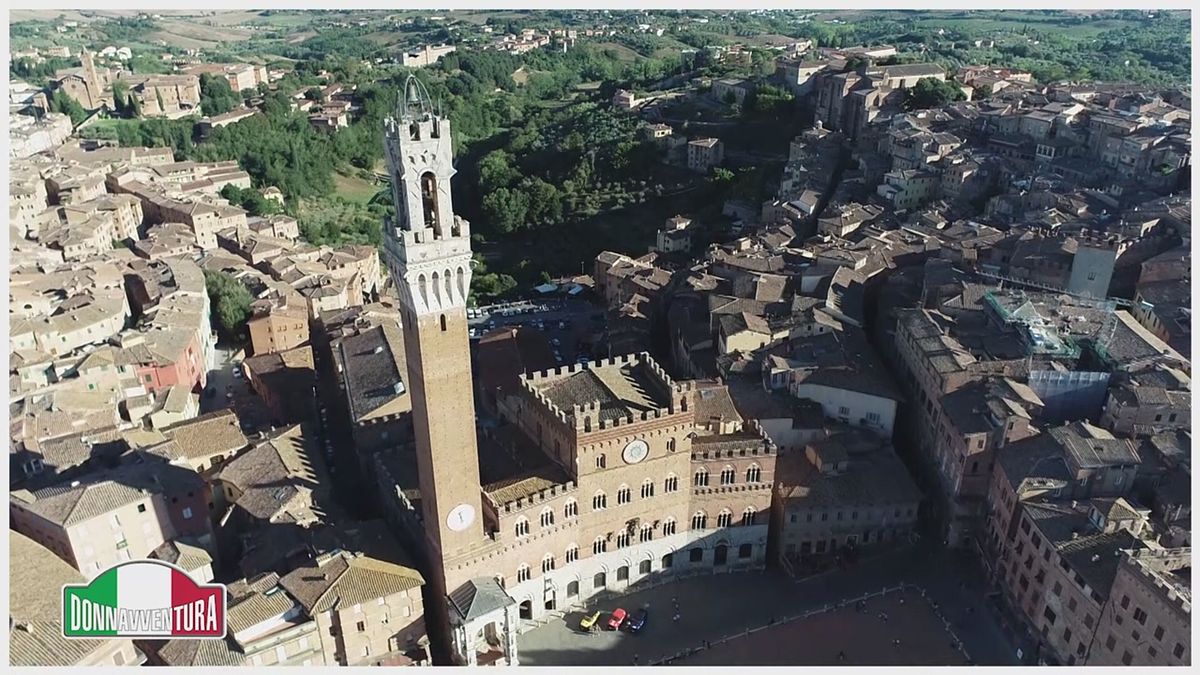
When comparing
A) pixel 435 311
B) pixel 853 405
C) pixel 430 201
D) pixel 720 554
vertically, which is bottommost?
pixel 720 554

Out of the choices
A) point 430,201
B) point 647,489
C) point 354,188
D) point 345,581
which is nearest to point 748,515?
point 647,489

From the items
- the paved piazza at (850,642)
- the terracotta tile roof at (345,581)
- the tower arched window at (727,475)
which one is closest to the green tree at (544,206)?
the tower arched window at (727,475)

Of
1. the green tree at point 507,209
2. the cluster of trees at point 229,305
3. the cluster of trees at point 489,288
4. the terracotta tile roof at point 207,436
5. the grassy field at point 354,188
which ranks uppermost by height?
the terracotta tile roof at point 207,436

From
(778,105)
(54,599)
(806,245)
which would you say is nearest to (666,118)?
(778,105)

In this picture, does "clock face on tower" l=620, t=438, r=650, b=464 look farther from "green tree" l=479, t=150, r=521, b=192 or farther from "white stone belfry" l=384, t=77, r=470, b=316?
"green tree" l=479, t=150, r=521, b=192

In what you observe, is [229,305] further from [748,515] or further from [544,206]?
[748,515]

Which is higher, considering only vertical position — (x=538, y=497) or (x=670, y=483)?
(x=538, y=497)

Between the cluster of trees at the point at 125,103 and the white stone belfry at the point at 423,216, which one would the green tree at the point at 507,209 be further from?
the cluster of trees at the point at 125,103
